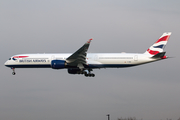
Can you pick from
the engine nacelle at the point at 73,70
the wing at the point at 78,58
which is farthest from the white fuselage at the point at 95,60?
the engine nacelle at the point at 73,70

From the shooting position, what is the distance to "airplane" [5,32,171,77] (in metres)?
56.6

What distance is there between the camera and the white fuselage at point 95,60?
57375 mm

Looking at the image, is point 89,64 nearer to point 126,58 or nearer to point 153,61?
point 126,58

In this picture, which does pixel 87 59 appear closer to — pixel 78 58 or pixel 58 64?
pixel 78 58

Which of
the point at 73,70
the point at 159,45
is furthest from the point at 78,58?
the point at 159,45

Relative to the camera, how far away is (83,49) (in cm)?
5500

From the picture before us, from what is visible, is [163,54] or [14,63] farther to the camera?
[14,63]

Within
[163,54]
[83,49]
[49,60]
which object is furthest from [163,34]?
[49,60]

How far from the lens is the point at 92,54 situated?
59625 mm

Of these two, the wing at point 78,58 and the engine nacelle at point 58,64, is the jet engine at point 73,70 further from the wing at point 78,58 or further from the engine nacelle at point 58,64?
the engine nacelle at point 58,64

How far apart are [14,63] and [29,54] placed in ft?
10.3

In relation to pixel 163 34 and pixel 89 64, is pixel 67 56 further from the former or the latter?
pixel 163 34

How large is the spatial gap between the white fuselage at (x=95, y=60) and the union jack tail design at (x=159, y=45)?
2.14 metres

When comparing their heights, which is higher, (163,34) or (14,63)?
(163,34)
